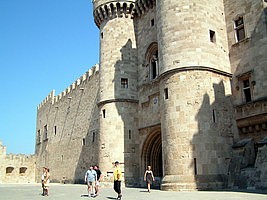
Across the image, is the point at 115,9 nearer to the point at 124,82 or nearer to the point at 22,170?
the point at 124,82

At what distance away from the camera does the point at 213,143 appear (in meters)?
13.5

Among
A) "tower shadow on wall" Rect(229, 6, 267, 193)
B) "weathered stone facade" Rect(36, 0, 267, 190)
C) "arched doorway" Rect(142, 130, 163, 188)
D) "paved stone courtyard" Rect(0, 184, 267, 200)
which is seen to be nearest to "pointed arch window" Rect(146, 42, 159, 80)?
"weathered stone facade" Rect(36, 0, 267, 190)

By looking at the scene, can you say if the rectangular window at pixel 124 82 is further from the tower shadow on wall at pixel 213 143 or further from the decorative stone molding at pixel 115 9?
the tower shadow on wall at pixel 213 143

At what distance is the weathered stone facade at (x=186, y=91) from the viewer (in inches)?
524

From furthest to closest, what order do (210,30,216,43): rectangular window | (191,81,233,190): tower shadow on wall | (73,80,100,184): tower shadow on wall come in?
(73,80,100,184): tower shadow on wall, (210,30,216,43): rectangular window, (191,81,233,190): tower shadow on wall

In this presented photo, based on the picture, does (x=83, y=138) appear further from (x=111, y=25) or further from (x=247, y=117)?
(x=247, y=117)

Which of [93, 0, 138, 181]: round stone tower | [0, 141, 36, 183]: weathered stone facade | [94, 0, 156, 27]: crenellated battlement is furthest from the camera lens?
[0, 141, 36, 183]: weathered stone facade

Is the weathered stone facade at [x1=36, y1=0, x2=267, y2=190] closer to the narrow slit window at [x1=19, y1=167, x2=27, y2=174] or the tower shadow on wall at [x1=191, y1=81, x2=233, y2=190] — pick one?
the tower shadow on wall at [x1=191, y1=81, x2=233, y2=190]

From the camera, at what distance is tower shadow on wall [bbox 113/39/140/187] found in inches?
709

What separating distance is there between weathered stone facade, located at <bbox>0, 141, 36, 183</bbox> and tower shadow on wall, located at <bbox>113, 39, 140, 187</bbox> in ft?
67.8

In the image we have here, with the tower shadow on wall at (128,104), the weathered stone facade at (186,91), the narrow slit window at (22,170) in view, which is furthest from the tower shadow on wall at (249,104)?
the narrow slit window at (22,170)

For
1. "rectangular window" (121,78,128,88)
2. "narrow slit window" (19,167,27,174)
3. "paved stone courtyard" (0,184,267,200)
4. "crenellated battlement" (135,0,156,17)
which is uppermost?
"crenellated battlement" (135,0,156,17)

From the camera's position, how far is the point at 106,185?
17.7 metres

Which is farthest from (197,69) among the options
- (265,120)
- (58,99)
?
(58,99)
